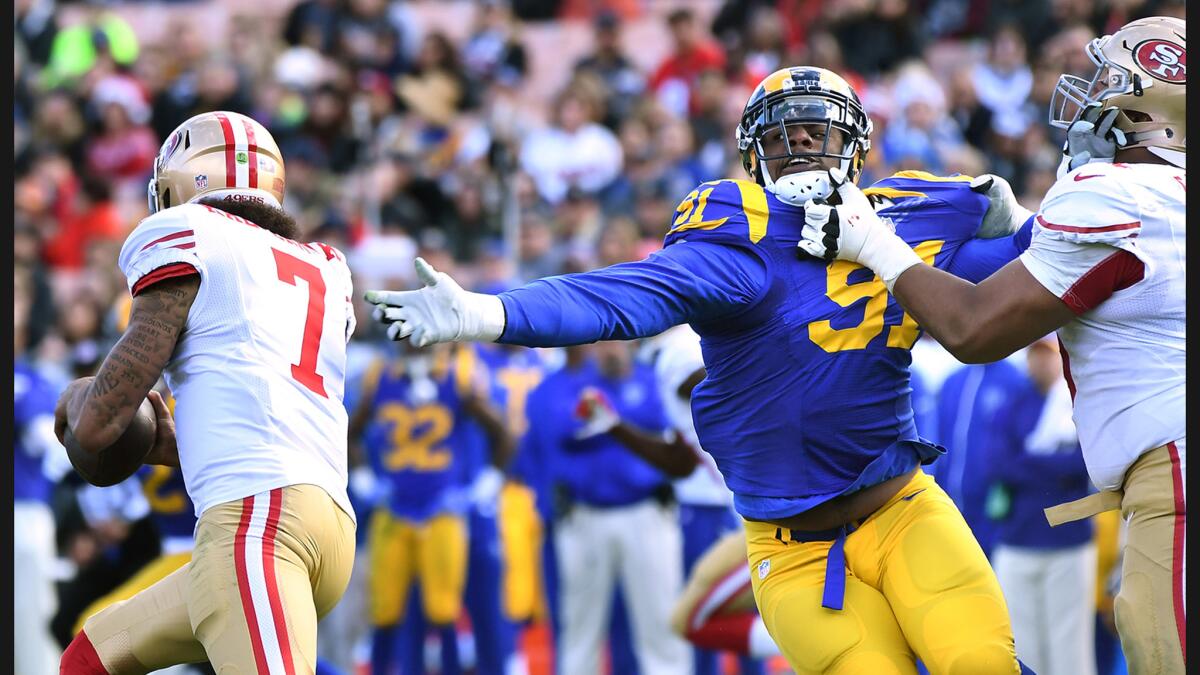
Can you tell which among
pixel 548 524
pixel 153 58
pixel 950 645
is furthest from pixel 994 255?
pixel 153 58

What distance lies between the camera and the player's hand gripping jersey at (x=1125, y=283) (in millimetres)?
4176

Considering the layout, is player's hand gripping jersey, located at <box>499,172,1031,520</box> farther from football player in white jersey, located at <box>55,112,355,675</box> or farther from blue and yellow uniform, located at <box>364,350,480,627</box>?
blue and yellow uniform, located at <box>364,350,480,627</box>

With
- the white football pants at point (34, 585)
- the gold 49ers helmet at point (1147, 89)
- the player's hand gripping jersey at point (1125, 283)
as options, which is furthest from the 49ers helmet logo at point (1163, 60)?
the white football pants at point (34, 585)

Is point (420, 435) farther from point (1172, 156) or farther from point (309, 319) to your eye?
point (1172, 156)

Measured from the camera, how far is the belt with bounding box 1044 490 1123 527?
14.3 feet

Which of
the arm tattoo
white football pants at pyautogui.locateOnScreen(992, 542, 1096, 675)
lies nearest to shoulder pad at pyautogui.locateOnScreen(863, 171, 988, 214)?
the arm tattoo

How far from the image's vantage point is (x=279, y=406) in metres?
4.47

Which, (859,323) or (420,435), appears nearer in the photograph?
(859,323)

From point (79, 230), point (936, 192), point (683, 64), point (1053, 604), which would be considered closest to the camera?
point (936, 192)

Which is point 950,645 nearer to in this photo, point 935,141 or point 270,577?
point 270,577

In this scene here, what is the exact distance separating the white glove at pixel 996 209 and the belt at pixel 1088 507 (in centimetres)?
85

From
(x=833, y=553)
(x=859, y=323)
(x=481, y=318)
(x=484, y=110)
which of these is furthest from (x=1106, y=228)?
(x=484, y=110)

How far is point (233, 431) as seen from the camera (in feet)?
14.5

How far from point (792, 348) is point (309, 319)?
132cm
